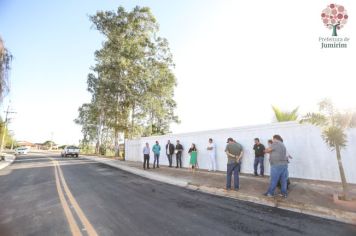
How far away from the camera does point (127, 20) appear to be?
1302 inches

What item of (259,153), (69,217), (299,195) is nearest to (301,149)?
(259,153)

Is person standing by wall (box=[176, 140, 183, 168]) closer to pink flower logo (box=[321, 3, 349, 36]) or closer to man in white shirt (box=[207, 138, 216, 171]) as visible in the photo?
man in white shirt (box=[207, 138, 216, 171])

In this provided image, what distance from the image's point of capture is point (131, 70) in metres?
31.2

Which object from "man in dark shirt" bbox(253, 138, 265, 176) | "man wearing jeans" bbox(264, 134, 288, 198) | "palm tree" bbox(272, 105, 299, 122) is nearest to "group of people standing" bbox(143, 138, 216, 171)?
"man in dark shirt" bbox(253, 138, 265, 176)

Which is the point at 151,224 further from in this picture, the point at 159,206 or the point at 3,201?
the point at 3,201

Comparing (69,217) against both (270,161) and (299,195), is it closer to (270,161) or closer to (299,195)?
(270,161)

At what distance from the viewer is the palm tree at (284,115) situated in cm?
1630

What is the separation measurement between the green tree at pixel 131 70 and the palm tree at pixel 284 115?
58.6ft

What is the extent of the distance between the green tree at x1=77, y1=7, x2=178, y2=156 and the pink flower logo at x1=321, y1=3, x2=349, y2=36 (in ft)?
73.0

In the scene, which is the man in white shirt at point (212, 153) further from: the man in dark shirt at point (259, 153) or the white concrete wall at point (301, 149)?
the man in dark shirt at point (259, 153)

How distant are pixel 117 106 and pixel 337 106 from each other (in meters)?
28.1

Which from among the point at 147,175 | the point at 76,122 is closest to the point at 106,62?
the point at 147,175

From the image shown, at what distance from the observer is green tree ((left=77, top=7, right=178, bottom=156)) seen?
31.5 metres

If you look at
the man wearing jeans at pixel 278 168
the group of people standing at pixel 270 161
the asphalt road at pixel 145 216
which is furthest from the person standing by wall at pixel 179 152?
the man wearing jeans at pixel 278 168
